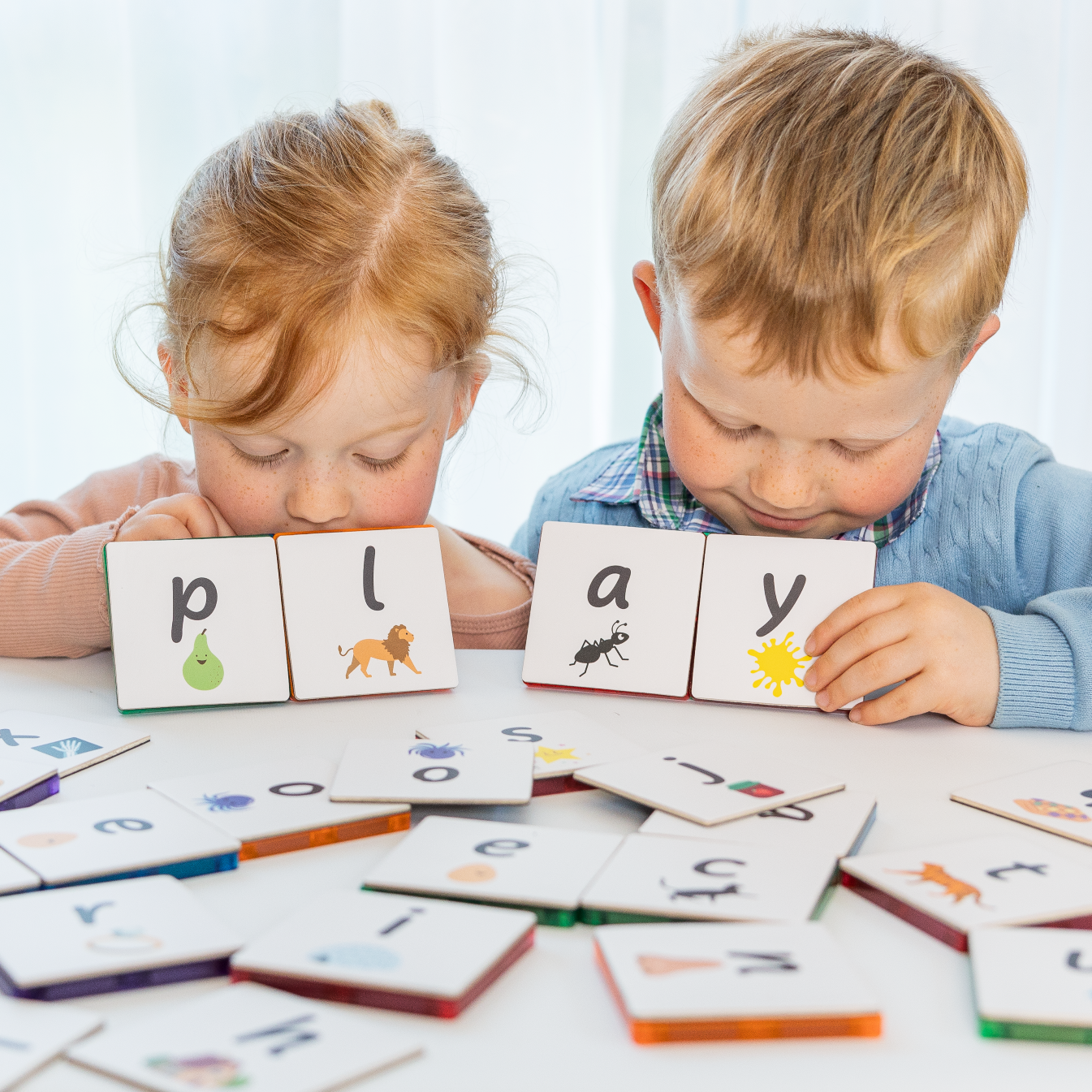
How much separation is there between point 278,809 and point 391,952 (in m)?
0.18

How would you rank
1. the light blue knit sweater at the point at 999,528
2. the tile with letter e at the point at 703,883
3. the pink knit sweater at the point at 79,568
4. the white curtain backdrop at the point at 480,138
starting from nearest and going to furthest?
the tile with letter e at the point at 703,883, the pink knit sweater at the point at 79,568, the light blue knit sweater at the point at 999,528, the white curtain backdrop at the point at 480,138

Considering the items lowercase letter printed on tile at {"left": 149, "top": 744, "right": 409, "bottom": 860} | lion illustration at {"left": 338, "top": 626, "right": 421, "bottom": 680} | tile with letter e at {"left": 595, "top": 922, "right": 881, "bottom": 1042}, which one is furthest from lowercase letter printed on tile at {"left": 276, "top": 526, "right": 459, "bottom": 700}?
tile with letter e at {"left": 595, "top": 922, "right": 881, "bottom": 1042}

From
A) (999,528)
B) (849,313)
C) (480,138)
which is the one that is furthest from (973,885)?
(480,138)

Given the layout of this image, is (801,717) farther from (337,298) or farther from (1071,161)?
(1071,161)

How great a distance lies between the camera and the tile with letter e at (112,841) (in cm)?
52

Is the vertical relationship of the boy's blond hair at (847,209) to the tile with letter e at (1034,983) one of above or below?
above

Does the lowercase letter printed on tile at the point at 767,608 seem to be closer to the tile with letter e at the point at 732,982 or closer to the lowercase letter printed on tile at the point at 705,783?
the lowercase letter printed on tile at the point at 705,783

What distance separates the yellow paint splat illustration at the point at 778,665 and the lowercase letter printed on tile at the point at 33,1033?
0.57 meters

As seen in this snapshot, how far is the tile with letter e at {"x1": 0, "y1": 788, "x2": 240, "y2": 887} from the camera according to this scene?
524 mm

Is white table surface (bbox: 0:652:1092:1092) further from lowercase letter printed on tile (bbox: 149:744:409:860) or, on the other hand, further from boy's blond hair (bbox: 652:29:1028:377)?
boy's blond hair (bbox: 652:29:1028:377)

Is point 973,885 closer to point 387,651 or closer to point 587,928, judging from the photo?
point 587,928

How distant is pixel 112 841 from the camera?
0.55m

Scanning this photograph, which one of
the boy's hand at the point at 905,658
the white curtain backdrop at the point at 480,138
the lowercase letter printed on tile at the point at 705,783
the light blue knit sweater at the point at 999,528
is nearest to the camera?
the lowercase letter printed on tile at the point at 705,783

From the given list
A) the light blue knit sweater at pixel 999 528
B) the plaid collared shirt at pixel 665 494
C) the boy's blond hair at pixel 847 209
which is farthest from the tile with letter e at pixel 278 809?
the light blue knit sweater at pixel 999 528
